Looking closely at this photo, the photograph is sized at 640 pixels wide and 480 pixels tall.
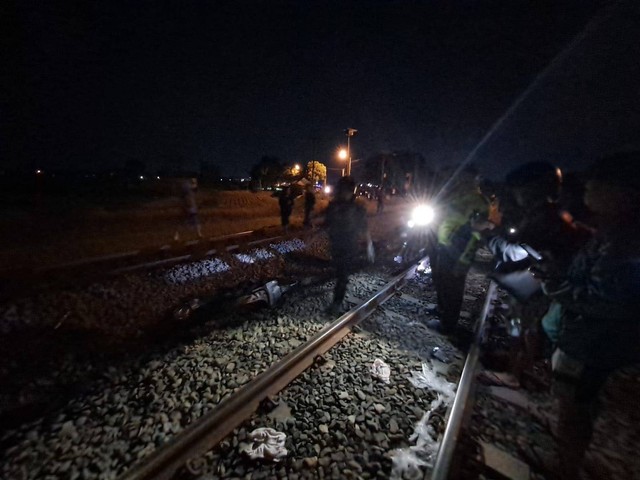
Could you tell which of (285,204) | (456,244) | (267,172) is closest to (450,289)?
(456,244)

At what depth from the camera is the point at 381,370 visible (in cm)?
321

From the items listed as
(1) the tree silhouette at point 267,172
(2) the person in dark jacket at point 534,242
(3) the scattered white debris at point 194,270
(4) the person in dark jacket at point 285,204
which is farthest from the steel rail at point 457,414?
(1) the tree silhouette at point 267,172

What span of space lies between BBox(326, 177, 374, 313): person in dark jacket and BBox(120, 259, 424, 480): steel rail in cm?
96

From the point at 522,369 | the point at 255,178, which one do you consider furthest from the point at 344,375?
the point at 255,178

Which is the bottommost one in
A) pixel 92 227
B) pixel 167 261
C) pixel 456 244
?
pixel 92 227

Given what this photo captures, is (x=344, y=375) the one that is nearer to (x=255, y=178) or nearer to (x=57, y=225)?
(x=57, y=225)

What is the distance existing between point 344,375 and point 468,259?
239cm

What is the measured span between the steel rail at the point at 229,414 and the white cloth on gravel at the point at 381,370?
58cm

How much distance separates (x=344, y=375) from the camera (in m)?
3.10

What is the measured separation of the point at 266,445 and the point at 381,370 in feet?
4.85

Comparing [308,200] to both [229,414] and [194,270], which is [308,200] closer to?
[194,270]

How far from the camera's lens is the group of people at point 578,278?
1.76m

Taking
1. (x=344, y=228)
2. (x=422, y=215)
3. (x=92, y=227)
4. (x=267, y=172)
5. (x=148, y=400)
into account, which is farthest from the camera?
(x=267, y=172)

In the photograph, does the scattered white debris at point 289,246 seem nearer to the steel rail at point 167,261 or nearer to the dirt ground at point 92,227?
the steel rail at point 167,261
